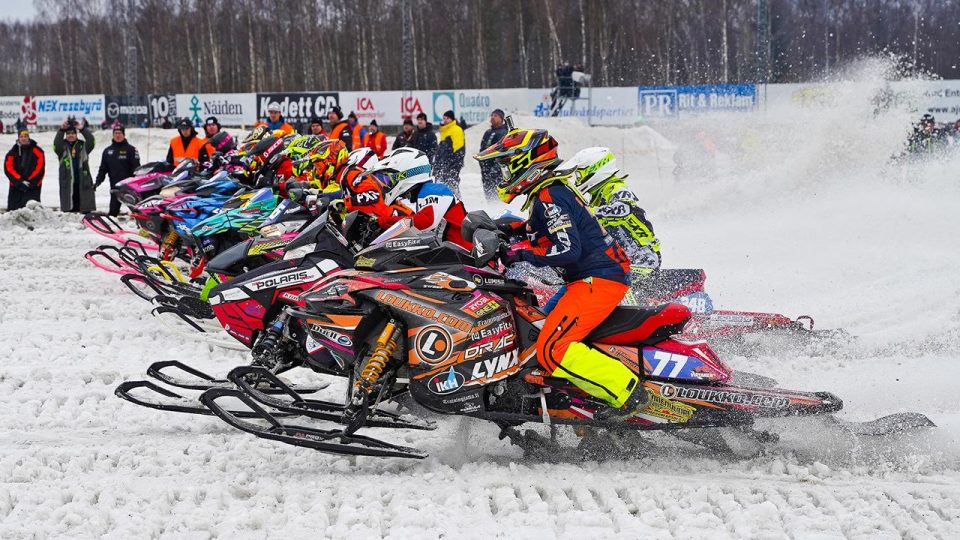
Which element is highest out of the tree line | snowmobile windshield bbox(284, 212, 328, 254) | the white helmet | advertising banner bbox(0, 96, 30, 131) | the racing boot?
the tree line

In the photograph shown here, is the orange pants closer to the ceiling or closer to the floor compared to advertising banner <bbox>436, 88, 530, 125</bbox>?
closer to the floor

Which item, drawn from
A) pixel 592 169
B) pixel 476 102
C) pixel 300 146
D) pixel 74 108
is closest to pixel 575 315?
pixel 592 169

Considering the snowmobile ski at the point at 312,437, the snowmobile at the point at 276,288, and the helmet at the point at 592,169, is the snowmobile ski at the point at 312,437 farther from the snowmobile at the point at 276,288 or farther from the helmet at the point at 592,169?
the helmet at the point at 592,169

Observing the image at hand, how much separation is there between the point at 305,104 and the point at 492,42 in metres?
11.4

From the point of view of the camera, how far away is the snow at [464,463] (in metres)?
4.32

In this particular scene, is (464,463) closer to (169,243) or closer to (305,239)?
(305,239)

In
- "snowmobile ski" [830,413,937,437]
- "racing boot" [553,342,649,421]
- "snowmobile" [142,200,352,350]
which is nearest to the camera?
"racing boot" [553,342,649,421]

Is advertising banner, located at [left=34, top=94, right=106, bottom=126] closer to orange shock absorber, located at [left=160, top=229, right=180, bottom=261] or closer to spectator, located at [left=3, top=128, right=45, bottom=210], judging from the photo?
spectator, located at [left=3, top=128, right=45, bottom=210]

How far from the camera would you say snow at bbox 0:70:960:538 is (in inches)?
170

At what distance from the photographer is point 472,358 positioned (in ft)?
16.3

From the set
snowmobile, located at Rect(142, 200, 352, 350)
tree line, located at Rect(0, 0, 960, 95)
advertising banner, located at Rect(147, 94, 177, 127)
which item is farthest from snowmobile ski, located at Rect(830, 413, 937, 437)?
advertising banner, located at Rect(147, 94, 177, 127)

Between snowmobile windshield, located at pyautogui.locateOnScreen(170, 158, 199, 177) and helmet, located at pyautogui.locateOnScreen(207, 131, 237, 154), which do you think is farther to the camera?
helmet, located at pyautogui.locateOnScreen(207, 131, 237, 154)

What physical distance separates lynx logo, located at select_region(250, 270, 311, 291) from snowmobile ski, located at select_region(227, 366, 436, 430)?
0.57 metres

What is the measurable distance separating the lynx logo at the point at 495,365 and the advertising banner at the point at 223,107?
2801 centimetres
